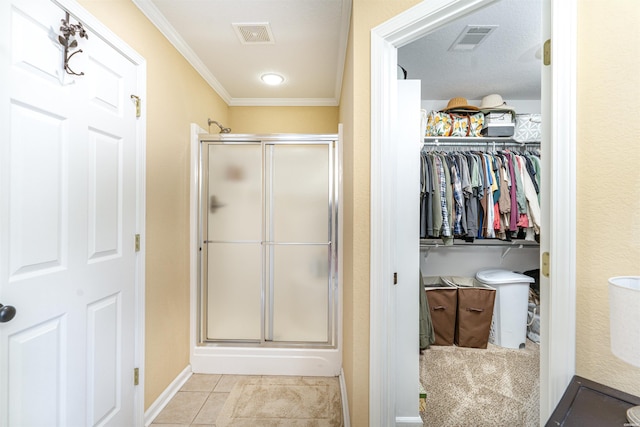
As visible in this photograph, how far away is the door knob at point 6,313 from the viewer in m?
0.94

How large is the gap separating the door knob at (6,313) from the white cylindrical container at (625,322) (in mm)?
1753

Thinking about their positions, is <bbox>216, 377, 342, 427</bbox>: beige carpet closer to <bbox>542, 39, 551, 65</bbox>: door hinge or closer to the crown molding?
<bbox>542, 39, 551, 65</bbox>: door hinge

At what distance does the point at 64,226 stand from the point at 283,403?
1655mm

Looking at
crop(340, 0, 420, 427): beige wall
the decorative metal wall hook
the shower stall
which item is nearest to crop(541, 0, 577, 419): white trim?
crop(340, 0, 420, 427): beige wall

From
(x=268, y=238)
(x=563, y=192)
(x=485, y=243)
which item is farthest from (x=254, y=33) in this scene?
(x=485, y=243)

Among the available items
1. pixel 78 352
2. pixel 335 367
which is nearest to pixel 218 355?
pixel 335 367

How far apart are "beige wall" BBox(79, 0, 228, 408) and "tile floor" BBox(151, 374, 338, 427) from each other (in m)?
0.13

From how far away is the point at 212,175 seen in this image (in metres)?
2.40

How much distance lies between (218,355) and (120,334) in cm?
96

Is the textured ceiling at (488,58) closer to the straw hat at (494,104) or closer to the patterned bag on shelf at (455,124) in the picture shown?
the straw hat at (494,104)

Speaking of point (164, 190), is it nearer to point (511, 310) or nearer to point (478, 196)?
point (478, 196)

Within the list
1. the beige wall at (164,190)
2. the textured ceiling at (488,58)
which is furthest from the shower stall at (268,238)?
the textured ceiling at (488,58)

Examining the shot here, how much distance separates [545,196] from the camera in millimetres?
898

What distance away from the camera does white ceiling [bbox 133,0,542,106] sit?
5.75 ft
